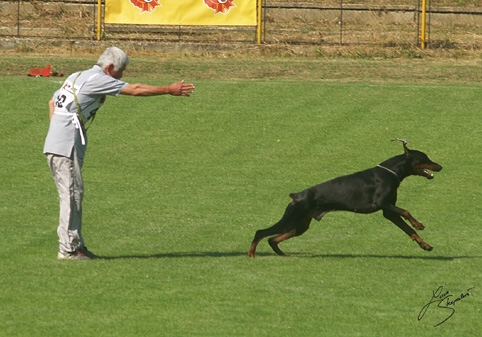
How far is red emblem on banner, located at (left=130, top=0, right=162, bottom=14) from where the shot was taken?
24625mm

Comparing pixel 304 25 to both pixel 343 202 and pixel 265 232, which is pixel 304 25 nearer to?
pixel 343 202

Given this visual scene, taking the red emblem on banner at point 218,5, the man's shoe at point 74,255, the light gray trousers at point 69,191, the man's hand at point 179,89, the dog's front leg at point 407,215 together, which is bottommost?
the man's shoe at point 74,255

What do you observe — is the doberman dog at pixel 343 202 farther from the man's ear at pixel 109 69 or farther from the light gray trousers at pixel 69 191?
the man's ear at pixel 109 69

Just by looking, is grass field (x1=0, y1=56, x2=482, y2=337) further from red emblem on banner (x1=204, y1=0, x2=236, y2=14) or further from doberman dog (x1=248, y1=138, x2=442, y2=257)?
red emblem on banner (x1=204, y1=0, x2=236, y2=14)

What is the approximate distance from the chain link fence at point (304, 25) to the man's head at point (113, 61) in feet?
53.8

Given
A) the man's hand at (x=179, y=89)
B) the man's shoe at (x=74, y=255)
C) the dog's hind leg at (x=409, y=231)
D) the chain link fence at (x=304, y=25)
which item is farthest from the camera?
the chain link fence at (x=304, y=25)

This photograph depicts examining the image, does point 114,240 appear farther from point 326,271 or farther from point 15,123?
point 15,123

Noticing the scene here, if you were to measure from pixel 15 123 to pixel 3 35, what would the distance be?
323 inches

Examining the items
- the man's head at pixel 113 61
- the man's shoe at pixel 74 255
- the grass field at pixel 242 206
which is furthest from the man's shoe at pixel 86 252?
the man's head at pixel 113 61

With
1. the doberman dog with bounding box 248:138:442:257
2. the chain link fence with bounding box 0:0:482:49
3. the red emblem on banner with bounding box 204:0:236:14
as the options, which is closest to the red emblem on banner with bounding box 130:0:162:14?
the red emblem on banner with bounding box 204:0:236:14

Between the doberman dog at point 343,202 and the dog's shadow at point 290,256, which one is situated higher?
the doberman dog at point 343,202

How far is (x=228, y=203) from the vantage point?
13617 mm

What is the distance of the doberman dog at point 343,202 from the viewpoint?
10352 millimetres
